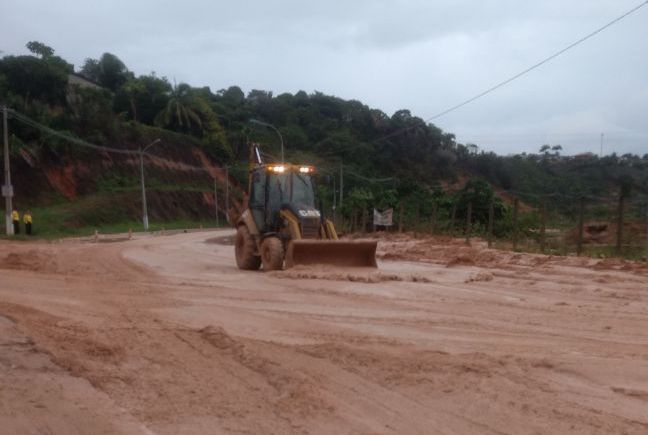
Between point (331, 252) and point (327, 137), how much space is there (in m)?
59.0

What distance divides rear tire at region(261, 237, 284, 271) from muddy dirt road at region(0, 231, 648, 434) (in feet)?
10.7

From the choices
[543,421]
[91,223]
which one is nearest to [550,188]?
[91,223]

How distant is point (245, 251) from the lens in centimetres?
1862

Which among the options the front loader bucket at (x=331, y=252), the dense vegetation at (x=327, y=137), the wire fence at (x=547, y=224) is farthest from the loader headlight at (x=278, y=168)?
the dense vegetation at (x=327, y=137)

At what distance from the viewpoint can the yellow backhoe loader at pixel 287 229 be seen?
A: 16.7 metres

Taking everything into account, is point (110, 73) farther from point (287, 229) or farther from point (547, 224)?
point (287, 229)

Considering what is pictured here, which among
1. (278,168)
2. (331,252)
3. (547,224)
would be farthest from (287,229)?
(547,224)

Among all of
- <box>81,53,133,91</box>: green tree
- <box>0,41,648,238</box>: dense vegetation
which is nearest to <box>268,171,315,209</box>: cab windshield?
<box>0,41,648,238</box>: dense vegetation

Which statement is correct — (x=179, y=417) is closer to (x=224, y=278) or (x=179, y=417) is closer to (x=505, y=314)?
(x=505, y=314)

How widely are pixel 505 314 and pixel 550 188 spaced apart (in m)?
47.3

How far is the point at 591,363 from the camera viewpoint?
7.04 m

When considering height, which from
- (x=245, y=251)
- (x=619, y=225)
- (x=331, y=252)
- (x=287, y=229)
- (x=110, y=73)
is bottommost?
(x=245, y=251)

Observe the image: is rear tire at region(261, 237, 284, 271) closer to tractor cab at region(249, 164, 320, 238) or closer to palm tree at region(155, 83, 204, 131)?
tractor cab at region(249, 164, 320, 238)

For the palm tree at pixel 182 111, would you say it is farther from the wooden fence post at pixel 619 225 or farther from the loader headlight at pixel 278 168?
the wooden fence post at pixel 619 225
